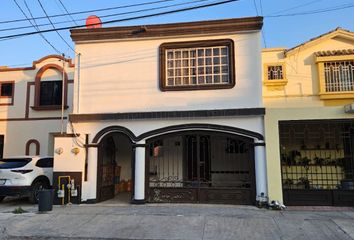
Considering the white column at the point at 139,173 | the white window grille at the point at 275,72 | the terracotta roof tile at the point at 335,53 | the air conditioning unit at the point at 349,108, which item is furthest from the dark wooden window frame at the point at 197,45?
the terracotta roof tile at the point at 335,53

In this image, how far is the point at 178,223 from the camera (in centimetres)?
883

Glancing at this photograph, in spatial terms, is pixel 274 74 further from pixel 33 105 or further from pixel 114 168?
pixel 33 105

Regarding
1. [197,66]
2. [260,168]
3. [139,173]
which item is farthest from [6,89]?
[260,168]

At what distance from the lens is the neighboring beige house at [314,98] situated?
12578 millimetres

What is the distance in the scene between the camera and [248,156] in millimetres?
11594

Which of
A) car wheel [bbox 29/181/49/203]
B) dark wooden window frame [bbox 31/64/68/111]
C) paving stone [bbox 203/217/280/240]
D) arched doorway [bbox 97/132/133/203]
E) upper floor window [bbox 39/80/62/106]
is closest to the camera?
paving stone [bbox 203/217/280/240]

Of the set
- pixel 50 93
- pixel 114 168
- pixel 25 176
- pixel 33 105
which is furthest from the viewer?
pixel 50 93

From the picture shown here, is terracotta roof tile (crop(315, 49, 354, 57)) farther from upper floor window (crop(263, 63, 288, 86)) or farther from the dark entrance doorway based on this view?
the dark entrance doorway

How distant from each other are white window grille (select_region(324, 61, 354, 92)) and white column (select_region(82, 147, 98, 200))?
360 inches

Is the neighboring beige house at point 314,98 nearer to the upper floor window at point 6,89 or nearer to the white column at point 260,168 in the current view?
the white column at point 260,168

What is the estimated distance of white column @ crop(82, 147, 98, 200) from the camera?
12.1 m

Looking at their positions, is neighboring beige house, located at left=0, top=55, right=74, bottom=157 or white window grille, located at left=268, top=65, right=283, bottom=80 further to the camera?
neighboring beige house, located at left=0, top=55, right=74, bottom=157

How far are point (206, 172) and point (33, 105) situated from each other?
10.6m

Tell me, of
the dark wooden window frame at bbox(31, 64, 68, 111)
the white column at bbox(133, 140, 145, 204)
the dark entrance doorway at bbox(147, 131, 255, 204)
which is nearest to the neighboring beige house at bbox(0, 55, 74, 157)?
the dark wooden window frame at bbox(31, 64, 68, 111)
